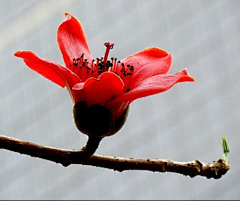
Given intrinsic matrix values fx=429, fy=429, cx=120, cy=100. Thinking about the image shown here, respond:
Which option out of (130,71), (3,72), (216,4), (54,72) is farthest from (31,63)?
(216,4)

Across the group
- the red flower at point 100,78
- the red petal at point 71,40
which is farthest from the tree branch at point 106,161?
the red petal at point 71,40

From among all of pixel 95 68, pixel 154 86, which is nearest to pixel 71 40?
pixel 95 68

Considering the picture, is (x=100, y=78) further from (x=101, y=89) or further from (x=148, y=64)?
(x=148, y=64)

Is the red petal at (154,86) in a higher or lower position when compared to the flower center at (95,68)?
lower

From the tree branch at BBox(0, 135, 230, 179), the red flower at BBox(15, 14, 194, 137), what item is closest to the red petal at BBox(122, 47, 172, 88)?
the red flower at BBox(15, 14, 194, 137)

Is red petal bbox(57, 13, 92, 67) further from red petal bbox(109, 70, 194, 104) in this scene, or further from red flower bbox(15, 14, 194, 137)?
red petal bbox(109, 70, 194, 104)

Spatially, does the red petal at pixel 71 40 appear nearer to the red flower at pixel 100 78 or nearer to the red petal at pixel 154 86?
the red flower at pixel 100 78

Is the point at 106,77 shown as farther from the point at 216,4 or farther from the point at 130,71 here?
the point at 216,4
